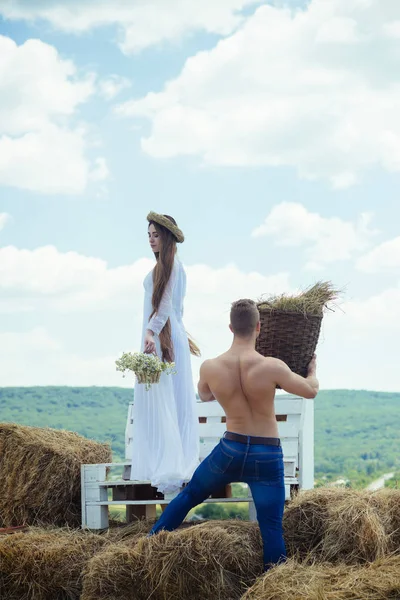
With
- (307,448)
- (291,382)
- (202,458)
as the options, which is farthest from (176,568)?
(307,448)

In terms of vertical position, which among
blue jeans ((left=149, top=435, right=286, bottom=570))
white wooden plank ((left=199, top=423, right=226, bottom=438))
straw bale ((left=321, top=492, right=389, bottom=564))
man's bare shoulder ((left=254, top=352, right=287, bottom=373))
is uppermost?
man's bare shoulder ((left=254, top=352, right=287, bottom=373))

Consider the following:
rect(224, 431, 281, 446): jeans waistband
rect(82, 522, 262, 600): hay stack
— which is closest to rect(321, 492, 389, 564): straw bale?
rect(82, 522, 262, 600): hay stack

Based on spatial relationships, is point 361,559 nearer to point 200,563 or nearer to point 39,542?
point 200,563

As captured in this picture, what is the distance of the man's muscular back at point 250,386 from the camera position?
532cm

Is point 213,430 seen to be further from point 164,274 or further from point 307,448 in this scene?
point 164,274

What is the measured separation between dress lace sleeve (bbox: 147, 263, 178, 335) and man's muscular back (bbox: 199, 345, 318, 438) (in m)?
1.50

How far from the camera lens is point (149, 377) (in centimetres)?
666

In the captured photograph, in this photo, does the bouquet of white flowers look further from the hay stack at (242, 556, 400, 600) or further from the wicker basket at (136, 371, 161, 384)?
the hay stack at (242, 556, 400, 600)

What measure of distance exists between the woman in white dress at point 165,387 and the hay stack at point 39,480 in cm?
79

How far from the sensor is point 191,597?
5.20m

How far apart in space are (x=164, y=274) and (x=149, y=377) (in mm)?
901

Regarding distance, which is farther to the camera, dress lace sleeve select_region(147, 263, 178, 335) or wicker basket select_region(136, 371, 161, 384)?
dress lace sleeve select_region(147, 263, 178, 335)

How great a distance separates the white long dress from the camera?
22.5 ft

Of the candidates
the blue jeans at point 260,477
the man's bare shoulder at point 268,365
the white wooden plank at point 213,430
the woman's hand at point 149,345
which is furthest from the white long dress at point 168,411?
the man's bare shoulder at point 268,365
